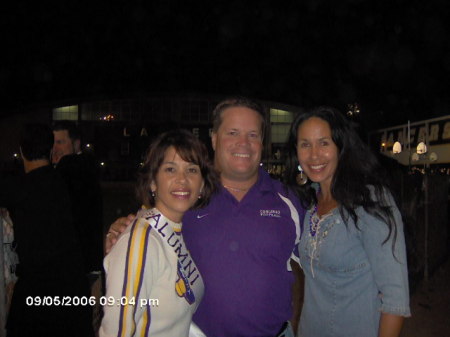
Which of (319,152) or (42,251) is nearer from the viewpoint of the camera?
(319,152)

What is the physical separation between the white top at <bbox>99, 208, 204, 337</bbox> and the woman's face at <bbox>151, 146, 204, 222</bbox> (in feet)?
0.33

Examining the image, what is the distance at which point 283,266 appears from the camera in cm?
277

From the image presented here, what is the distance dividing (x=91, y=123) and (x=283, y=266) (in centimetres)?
3117

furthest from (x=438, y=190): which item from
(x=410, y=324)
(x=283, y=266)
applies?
(x=283, y=266)

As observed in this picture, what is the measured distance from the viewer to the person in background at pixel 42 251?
3.06 metres

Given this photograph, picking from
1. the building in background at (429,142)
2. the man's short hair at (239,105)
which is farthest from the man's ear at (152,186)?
the building in background at (429,142)

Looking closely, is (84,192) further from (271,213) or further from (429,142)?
(429,142)

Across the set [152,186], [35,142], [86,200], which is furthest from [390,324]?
[86,200]

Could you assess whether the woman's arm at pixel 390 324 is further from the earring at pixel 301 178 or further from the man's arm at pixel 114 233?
the man's arm at pixel 114 233

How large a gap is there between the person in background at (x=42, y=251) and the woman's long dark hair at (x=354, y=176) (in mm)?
2058

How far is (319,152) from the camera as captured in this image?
8.57 feet

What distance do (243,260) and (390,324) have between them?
3.08 feet

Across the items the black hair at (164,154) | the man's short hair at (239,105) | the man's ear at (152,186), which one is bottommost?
the man's ear at (152,186)

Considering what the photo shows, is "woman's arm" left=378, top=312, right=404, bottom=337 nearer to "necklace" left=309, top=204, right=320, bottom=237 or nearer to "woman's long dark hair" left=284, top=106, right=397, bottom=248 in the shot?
"woman's long dark hair" left=284, top=106, right=397, bottom=248
